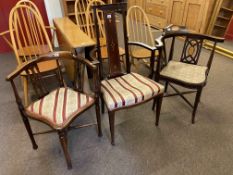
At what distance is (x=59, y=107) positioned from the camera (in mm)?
1290

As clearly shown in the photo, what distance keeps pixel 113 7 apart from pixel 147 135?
1174 millimetres

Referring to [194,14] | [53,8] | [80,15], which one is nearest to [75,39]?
[80,15]

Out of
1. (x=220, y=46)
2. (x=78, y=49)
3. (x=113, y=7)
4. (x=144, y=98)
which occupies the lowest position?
(x=220, y=46)

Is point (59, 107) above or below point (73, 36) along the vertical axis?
below

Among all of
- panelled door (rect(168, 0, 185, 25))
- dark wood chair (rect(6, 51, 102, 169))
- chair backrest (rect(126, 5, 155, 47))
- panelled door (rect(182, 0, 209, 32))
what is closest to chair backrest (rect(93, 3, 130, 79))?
dark wood chair (rect(6, 51, 102, 169))

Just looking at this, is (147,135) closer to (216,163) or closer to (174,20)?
(216,163)

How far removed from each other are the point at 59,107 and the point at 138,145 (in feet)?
2.48

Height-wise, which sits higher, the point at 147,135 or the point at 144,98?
the point at 144,98

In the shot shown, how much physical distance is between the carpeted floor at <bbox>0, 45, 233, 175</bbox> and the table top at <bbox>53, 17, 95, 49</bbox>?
79cm

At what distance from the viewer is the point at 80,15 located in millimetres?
2549

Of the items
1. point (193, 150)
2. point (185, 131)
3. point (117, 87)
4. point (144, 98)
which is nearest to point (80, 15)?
point (117, 87)

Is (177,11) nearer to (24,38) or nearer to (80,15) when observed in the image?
(80,15)

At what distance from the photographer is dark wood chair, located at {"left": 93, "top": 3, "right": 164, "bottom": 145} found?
4.48 feet

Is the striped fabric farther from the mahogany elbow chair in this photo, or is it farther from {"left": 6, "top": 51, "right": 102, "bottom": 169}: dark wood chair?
the mahogany elbow chair
